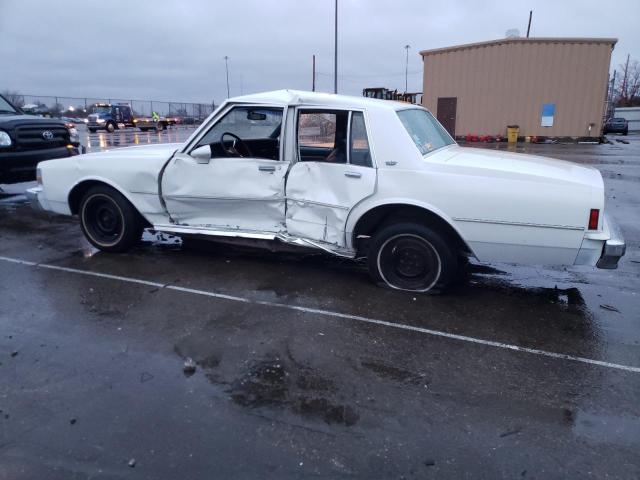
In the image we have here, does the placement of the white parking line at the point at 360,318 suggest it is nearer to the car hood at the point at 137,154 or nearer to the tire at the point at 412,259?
the tire at the point at 412,259

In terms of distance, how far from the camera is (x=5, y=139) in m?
7.89

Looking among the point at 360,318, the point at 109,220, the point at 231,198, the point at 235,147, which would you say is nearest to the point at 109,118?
the point at 109,220

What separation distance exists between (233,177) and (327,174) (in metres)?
1.00

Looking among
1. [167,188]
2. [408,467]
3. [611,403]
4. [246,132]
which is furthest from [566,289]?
[167,188]

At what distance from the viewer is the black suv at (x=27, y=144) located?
25.9ft

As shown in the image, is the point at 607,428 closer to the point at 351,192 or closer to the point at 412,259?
the point at 412,259

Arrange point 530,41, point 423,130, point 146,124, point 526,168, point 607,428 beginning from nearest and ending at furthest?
point 607,428
point 526,168
point 423,130
point 530,41
point 146,124

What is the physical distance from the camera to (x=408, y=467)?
2398 mm

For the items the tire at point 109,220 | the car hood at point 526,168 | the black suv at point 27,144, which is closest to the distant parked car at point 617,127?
the car hood at point 526,168

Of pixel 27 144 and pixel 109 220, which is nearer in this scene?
pixel 109 220

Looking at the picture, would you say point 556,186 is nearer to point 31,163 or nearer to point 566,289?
point 566,289

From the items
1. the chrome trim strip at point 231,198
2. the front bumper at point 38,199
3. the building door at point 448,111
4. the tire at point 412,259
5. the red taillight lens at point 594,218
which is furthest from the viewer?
the building door at point 448,111

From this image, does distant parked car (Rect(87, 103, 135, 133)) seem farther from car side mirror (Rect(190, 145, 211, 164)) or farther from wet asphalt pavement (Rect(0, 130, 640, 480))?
car side mirror (Rect(190, 145, 211, 164))

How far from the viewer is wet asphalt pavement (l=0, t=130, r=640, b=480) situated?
8.07ft
